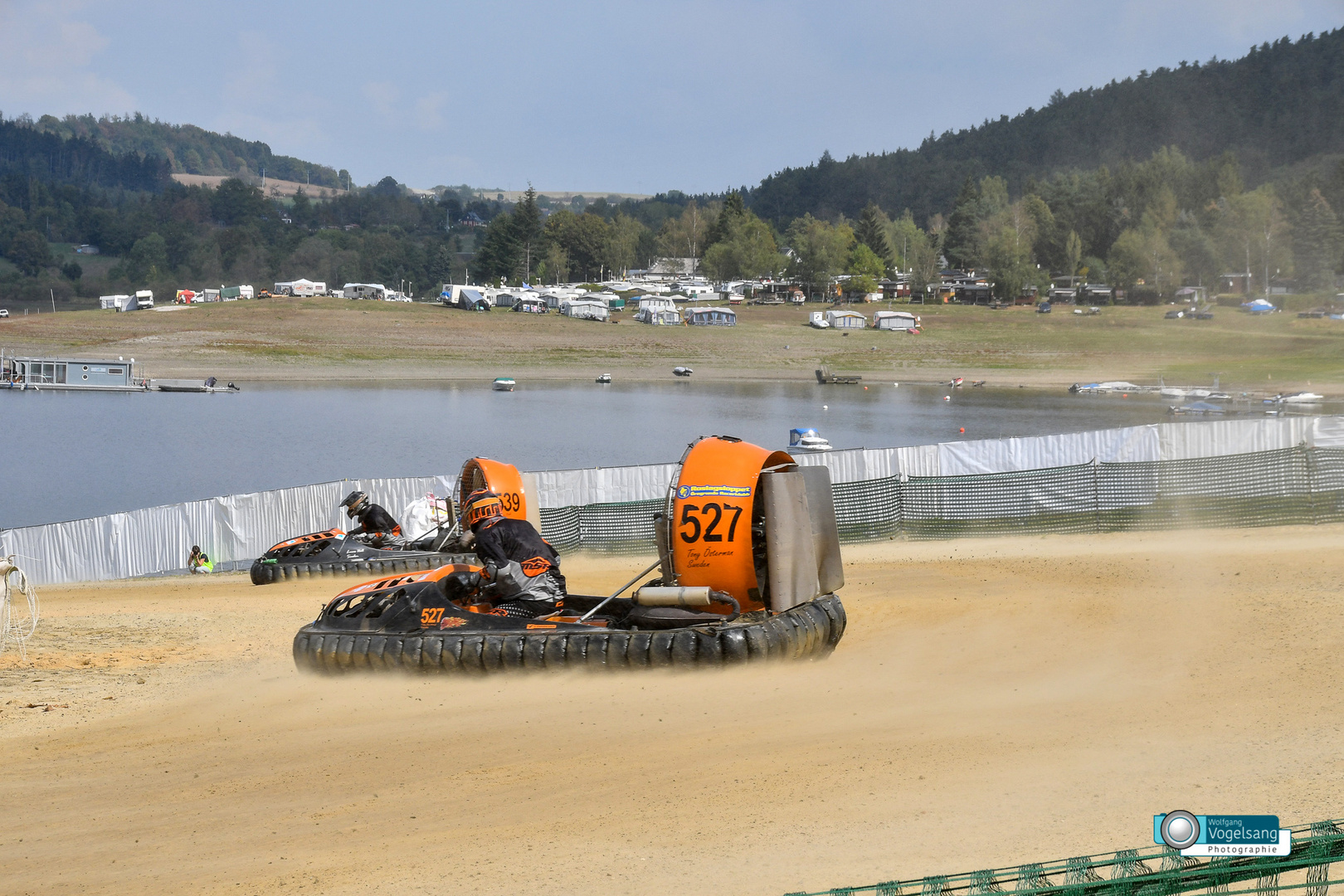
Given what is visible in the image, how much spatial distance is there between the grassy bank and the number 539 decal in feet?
198

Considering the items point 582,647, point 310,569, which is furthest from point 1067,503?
point 582,647

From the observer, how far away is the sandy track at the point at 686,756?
6293 mm

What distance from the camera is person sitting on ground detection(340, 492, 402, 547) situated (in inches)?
730

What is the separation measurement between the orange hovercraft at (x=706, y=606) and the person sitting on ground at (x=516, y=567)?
0.89 ft

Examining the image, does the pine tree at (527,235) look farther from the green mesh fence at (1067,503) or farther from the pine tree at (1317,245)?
the green mesh fence at (1067,503)

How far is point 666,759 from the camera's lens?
8.07 m

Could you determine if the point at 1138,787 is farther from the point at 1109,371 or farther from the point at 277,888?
the point at 1109,371

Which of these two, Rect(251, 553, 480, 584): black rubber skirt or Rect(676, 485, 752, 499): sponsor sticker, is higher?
Rect(676, 485, 752, 499): sponsor sticker

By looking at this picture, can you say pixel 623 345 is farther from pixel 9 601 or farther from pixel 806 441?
pixel 9 601

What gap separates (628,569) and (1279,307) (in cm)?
6400

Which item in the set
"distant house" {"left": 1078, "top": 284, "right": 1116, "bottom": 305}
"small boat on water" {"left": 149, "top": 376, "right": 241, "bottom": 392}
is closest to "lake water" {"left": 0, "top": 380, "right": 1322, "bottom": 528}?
"small boat on water" {"left": 149, "top": 376, "right": 241, "bottom": 392}

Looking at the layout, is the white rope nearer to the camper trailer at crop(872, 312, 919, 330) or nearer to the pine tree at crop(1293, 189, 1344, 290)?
the pine tree at crop(1293, 189, 1344, 290)

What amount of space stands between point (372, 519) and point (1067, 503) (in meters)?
12.6

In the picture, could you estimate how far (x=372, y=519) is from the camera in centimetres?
1883
